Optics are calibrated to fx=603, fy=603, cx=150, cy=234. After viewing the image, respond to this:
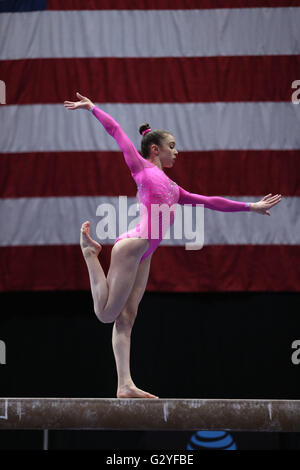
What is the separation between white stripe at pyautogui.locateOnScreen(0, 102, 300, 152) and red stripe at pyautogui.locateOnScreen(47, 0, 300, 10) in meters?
0.74

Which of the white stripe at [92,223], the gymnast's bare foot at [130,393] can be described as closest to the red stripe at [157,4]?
the white stripe at [92,223]

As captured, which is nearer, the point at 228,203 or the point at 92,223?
the point at 228,203

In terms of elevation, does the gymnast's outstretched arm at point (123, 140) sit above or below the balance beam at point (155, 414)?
above

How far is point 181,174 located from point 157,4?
4.23 ft

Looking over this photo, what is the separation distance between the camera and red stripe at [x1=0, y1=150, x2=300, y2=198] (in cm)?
434

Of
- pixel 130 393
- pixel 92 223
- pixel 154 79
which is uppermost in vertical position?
pixel 154 79

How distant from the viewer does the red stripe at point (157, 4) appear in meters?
4.43

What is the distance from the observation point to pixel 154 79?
4422 millimetres

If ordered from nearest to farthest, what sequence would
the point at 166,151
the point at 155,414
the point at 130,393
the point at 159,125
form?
the point at 155,414
the point at 130,393
the point at 166,151
the point at 159,125

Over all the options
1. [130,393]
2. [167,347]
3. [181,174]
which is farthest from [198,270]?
[130,393]

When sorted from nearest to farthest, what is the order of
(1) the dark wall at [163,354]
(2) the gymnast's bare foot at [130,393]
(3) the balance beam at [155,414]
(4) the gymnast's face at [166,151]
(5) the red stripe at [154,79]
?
(3) the balance beam at [155,414]
(2) the gymnast's bare foot at [130,393]
(4) the gymnast's face at [166,151]
(1) the dark wall at [163,354]
(5) the red stripe at [154,79]

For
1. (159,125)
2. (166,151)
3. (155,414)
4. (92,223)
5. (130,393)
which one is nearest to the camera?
(155,414)

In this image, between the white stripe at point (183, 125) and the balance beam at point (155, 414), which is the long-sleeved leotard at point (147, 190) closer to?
the balance beam at point (155, 414)

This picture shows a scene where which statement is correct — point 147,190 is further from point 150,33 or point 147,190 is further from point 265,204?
point 150,33
